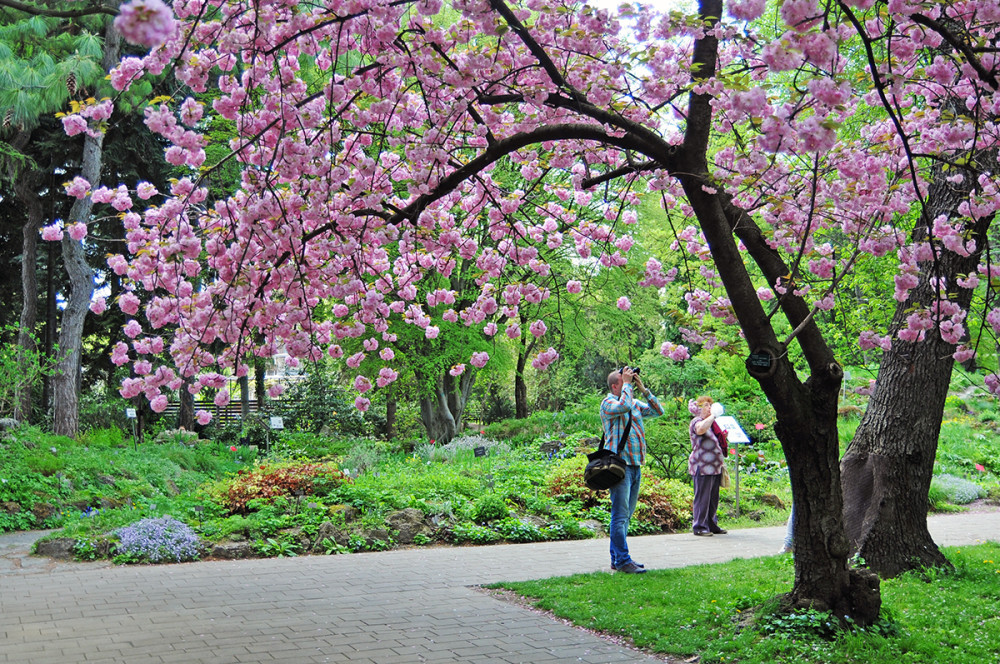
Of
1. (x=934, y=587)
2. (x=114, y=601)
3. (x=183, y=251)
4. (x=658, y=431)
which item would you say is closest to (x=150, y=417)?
(x=658, y=431)

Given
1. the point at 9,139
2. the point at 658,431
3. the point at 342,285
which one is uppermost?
the point at 9,139

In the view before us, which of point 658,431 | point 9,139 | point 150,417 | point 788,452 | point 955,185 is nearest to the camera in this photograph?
point 788,452

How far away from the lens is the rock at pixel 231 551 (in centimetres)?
824

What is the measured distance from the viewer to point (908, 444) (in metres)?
6.90

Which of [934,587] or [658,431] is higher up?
[658,431]

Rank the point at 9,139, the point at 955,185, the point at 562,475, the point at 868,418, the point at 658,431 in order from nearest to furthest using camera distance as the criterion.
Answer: the point at 955,185 < the point at 868,418 < the point at 562,475 < the point at 658,431 < the point at 9,139

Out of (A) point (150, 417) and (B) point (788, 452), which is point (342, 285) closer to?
(B) point (788, 452)

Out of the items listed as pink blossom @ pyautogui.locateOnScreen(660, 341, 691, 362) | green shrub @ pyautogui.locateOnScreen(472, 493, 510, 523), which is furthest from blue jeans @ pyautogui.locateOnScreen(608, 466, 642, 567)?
green shrub @ pyautogui.locateOnScreen(472, 493, 510, 523)

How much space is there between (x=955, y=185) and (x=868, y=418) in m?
2.10

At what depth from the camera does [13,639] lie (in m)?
5.07

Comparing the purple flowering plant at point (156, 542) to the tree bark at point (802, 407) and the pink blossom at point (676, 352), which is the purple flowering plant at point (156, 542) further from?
the tree bark at point (802, 407)

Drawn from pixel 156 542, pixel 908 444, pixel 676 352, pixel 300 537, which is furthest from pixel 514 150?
pixel 156 542

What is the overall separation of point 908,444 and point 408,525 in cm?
527

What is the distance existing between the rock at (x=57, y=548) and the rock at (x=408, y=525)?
3.25 m
